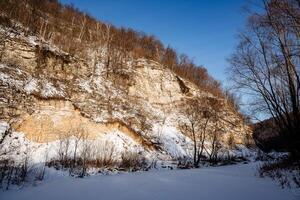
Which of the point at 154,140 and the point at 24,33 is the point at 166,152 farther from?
the point at 24,33

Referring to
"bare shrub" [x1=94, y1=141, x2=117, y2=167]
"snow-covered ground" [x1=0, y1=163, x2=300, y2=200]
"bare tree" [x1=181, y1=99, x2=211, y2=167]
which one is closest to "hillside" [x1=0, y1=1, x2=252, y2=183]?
"bare shrub" [x1=94, y1=141, x2=117, y2=167]

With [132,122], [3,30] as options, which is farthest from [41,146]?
[3,30]

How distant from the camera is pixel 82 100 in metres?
23.0

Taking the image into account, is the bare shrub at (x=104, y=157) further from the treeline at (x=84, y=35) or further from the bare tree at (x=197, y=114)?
the treeline at (x=84, y=35)

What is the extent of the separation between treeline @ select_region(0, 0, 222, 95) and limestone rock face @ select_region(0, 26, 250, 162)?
3198 mm

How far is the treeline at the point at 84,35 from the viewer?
30.5 metres

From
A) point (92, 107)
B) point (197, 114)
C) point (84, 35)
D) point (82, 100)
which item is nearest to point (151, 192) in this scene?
point (92, 107)

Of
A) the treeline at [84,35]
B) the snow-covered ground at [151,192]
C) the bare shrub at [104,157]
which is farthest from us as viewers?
the treeline at [84,35]

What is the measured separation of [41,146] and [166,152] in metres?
11.0

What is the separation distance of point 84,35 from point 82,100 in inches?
702

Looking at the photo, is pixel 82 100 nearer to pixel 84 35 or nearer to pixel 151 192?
pixel 151 192

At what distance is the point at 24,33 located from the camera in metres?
26.1

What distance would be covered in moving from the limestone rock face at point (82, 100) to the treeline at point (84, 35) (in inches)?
126

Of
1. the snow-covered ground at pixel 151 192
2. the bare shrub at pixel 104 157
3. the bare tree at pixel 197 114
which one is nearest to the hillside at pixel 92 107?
the bare shrub at pixel 104 157
